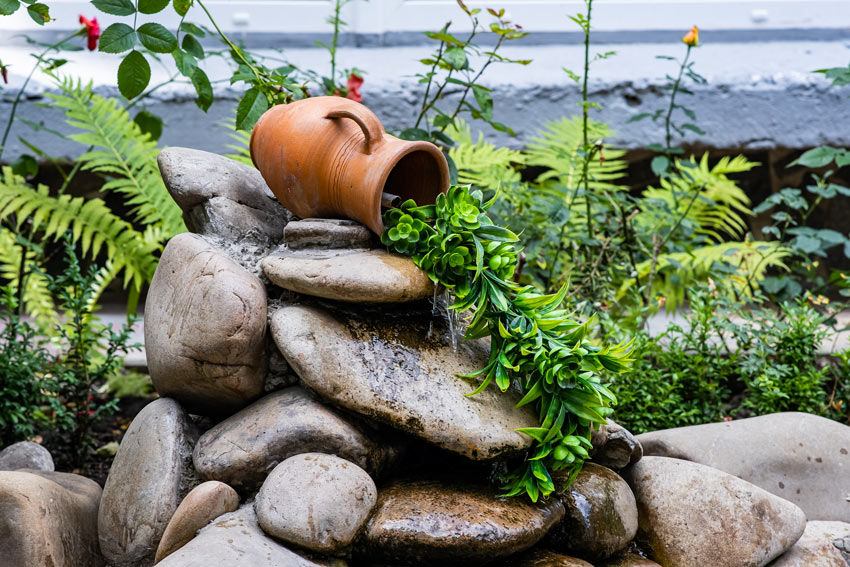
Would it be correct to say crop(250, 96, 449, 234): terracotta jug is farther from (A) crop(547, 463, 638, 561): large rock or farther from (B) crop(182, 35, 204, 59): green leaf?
(A) crop(547, 463, 638, 561): large rock

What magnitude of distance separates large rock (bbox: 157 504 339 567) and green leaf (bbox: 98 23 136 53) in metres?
1.61

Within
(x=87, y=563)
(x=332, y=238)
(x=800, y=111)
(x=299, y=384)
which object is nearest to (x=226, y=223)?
(x=332, y=238)

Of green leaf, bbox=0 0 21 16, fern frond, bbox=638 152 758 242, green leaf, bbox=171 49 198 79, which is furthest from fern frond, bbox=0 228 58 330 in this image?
fern frond, bbox=638 152 758 242

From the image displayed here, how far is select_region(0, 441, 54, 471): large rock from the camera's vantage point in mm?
3141

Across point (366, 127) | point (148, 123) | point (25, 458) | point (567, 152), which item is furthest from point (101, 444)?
point (567, 152)

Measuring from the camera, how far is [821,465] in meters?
3.14

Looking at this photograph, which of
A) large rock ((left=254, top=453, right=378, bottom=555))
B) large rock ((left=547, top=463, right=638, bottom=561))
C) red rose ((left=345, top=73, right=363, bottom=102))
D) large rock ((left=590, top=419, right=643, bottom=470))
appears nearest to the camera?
large rock ((left=254, top=453, right=378, bottom=555))

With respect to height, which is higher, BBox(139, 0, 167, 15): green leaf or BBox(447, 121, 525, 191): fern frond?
BBox(139, 0, 167, 15): green leaf

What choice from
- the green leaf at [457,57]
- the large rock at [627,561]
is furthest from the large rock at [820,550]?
the green leaf at [457,57]

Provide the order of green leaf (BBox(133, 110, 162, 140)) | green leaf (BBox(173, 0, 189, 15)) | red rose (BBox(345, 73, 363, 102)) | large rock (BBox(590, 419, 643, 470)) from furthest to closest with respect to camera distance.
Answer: green leaf (BBox(133, 110, 162, 140))
red rose (BBox(345, 73, 363, 102))
green leaf (BBox(173, 0, 189, 15))
large rock (BBox(590, 419, 643, 470))

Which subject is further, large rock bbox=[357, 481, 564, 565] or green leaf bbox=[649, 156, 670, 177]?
green leaf bbox=[649, 156, 670, 177]

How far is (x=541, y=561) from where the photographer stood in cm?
235

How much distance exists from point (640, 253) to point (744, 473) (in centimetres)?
180

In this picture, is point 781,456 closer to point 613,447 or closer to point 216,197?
point 613,447
